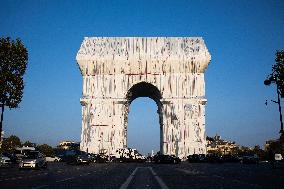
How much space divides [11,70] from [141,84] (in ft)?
69.4

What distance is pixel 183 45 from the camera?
55.8 metres

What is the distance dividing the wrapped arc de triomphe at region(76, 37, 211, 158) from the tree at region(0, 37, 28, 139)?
14627mm

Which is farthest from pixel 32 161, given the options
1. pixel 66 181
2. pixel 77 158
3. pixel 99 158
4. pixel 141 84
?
pixel 141 84

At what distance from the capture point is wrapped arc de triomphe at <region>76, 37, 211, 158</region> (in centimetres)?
5272

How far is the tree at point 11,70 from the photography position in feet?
125

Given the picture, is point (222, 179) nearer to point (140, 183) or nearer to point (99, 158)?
point (140, 183)

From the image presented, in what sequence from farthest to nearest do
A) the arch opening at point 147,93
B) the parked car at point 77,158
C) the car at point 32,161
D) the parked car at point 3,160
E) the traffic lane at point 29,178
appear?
1. the arch opening at point 147,93
2. the parked car at point 77,158
3. the parked car at point 3,160
4. the car at point 32,161
5. the traffic lane at point 29,178

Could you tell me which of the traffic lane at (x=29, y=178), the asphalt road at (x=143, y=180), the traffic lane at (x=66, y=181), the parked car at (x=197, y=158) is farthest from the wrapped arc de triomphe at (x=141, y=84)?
the traffic lane at (x=66, y=181)

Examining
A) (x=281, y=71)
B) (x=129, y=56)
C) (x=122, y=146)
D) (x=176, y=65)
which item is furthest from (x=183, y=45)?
(x=281, y=71)

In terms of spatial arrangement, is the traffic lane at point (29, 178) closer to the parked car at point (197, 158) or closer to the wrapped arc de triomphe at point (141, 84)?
the parked car at point (197, 158)

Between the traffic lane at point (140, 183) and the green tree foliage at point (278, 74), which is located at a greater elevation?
the green tree foliage at point (278, 74)

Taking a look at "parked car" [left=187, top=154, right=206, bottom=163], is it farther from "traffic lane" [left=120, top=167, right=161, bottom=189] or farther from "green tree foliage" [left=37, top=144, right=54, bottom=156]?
"green tree foliage" [left=37, top=144, right=54, bottom=156]

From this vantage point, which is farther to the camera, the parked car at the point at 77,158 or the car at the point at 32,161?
the parked car at the point at 77,158

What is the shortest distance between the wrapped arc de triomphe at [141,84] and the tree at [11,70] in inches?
576
